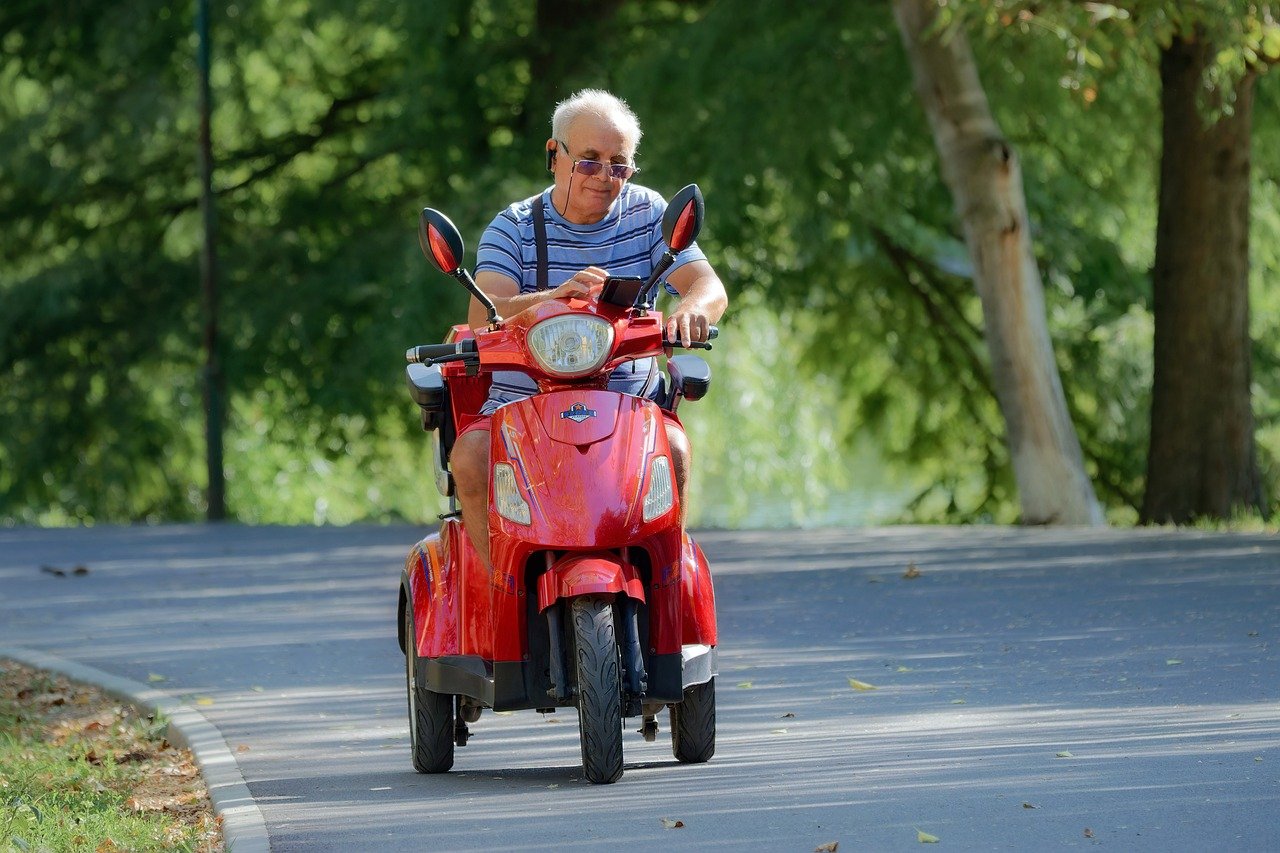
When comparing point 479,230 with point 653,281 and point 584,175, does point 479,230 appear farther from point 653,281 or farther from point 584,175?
point 653,281

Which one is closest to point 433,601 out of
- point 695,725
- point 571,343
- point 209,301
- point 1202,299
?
point 695,725

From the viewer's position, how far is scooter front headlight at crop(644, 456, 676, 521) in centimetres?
636

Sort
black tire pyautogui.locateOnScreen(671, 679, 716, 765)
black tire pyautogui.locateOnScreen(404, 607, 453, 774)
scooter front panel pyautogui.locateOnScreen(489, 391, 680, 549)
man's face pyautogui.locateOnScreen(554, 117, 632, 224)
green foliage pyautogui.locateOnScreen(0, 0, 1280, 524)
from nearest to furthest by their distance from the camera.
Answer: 1. scooter front panel pyautogui.locateOnScreen(489, 391, 680, 549)
2. man's face pyautogui.locateOnScreen(554, 117, 632, 224)
3. black tire pyautogui.locateOnScreen(671, 679, 716, 765)
4. black tire pyautogui.locateOnScreen(404, 607, 453, 774)
5. green foliage pyautogui.locateOnScreen(0, 0, 1280, 524)

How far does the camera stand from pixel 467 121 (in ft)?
73.1

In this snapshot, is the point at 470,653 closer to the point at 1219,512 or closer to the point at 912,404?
the point at 1219,512

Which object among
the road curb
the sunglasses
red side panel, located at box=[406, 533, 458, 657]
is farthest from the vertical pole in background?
the sunglasses

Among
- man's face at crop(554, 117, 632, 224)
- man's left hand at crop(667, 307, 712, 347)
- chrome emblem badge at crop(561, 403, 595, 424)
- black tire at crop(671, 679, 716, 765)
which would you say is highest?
man's face at crop(554, 117, 632, 224)

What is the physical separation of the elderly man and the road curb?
38.8 inches

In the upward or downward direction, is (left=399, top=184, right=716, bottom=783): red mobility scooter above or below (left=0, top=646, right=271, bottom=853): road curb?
above

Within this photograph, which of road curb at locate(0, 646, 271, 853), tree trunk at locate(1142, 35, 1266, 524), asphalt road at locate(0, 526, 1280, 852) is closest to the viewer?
asphalt road at locate(0, 526, 1280, 852)

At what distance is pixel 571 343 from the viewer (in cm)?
635

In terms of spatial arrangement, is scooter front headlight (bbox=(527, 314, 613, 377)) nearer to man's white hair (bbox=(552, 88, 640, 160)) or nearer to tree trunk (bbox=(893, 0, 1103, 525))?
man's white hair (bbox=(552, 88, 640, 160))

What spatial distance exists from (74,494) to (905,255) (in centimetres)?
909

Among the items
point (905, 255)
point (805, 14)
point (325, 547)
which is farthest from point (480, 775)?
point (905, 255)
